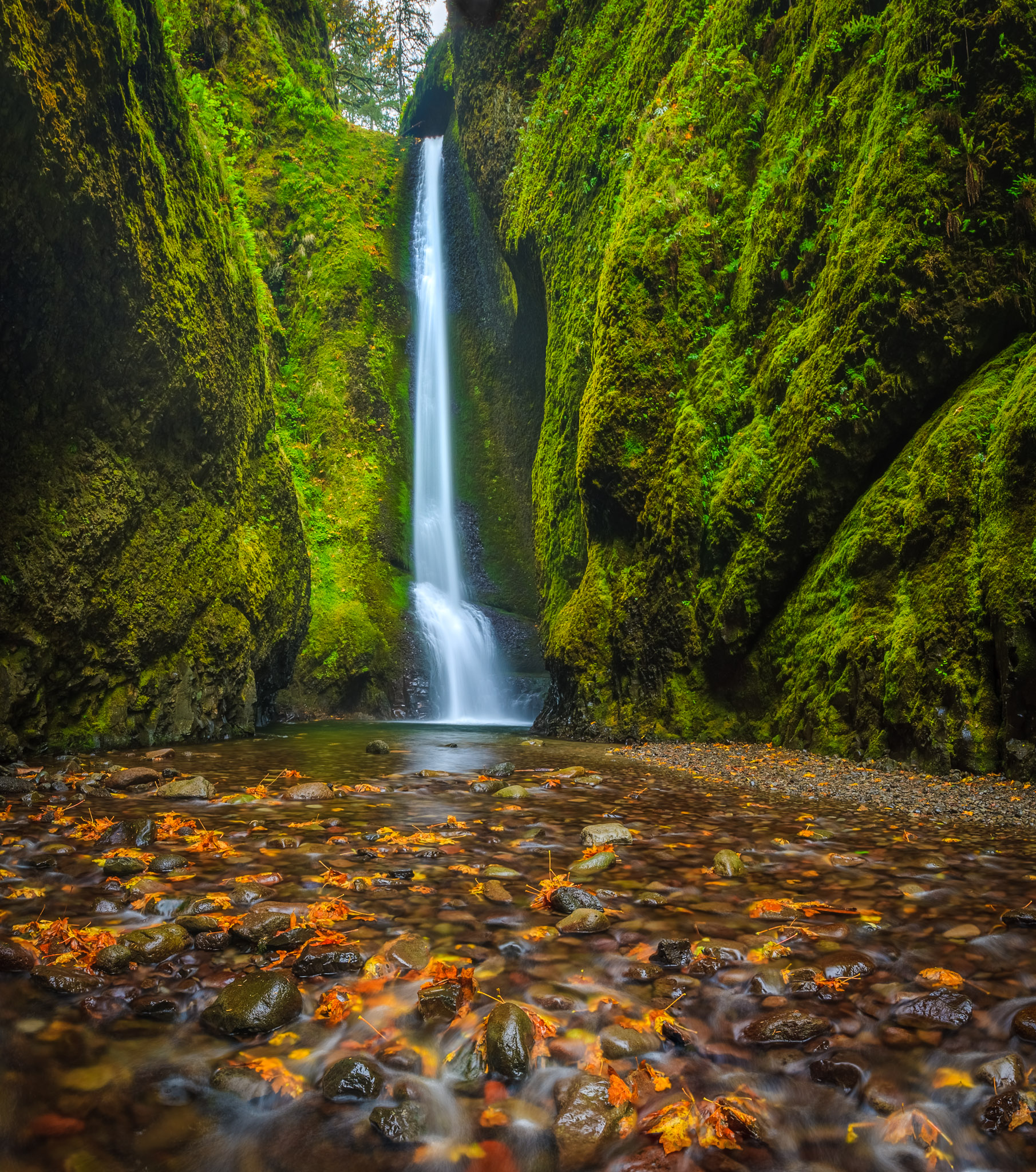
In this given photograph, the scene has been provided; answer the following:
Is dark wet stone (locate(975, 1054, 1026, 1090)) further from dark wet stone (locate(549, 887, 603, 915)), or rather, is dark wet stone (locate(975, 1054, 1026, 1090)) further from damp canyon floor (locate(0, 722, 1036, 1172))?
dark wet stone (locate(549, 887, 603, 915))

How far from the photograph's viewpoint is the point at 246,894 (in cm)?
275

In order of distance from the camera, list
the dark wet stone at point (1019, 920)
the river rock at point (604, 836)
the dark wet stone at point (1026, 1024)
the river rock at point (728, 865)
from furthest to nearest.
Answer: the river rock at point (604, 836) → the river rock at point (728, 865) → the dark wet stone at point (1019, 920) → the dark wet stone at point (1026, 1024)

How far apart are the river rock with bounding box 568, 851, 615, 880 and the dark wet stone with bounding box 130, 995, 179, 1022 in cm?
168

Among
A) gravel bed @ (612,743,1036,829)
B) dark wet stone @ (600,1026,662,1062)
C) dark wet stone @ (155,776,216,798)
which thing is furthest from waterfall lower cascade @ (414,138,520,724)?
dark wet stone @ (600,1026,662,1062)

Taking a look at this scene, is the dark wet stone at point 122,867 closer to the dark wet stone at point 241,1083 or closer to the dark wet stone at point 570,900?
the dark wet stone at point 241,1083

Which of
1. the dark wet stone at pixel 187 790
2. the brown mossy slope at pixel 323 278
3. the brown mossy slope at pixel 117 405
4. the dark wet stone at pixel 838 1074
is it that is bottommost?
the dark wet stone at pixel 187 790

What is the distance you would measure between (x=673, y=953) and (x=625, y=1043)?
496 millimetres

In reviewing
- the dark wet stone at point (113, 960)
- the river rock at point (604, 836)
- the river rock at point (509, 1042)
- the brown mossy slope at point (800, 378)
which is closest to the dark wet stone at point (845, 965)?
the river rock at point (509, 1042)

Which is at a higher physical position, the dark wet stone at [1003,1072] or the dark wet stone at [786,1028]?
the dark wet stone at [1003,1072]

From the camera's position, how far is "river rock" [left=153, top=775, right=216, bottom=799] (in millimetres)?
4684

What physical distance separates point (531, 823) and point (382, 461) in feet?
55.6

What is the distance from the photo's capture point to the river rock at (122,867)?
2.98 meters

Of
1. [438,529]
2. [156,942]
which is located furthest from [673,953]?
[438,529]

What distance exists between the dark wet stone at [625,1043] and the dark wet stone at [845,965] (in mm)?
658
